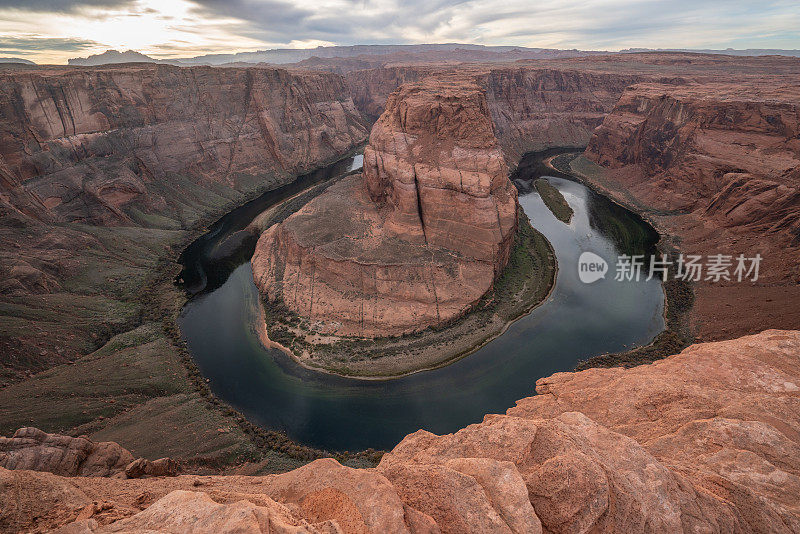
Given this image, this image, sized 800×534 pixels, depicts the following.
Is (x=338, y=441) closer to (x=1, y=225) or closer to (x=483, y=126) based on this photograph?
(x=483, y=126)

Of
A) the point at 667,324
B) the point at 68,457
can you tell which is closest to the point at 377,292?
the point at 68,457

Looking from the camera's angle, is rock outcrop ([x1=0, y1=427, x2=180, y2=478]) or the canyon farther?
rock outcrop ([x1=0, y1=427, x2=180, y2=478])

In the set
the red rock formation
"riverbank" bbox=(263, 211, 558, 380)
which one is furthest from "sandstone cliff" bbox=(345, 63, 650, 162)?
"riverbank" bbox=(263, 211, 558, 380)

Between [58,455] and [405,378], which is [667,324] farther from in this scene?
[58,455]

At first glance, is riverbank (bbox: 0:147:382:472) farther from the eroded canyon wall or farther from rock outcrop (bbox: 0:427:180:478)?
the eroded canyon wall

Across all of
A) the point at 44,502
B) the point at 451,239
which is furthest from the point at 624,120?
the point at 44,502

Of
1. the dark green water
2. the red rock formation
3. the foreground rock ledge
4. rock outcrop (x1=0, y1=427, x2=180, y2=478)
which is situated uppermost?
the red rock formation
